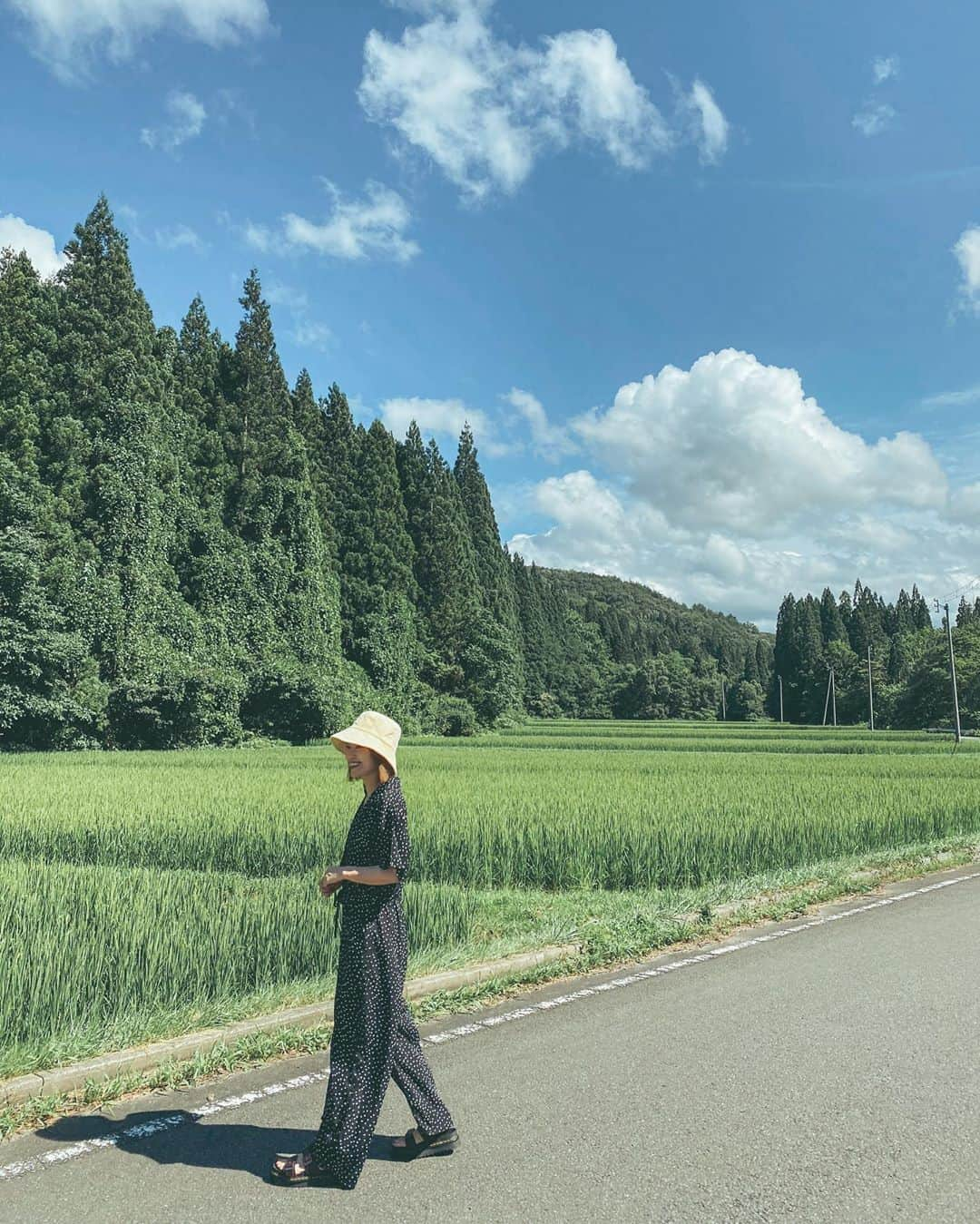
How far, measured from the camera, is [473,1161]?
3602 millimetres

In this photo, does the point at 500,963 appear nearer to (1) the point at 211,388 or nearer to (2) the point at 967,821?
(2) the point at 967,821

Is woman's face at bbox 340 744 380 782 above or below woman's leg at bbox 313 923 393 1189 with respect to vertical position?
above

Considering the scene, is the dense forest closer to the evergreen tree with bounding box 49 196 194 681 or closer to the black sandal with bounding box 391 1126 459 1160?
the evergreen tree with bounding box 49 196 194 681

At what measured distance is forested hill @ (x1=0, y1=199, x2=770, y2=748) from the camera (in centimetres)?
3466

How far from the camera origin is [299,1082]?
4.52 m

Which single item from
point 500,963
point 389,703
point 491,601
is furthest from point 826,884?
point 491,601

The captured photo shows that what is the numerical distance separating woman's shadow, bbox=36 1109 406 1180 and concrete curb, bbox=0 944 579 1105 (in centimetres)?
27

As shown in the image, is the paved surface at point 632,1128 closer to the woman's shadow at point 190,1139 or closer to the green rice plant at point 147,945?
the woman's shadow at point 190,1139

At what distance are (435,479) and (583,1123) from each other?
6167 cm

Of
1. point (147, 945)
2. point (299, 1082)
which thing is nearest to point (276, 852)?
point (147, 945)

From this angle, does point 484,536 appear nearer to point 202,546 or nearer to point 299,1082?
point 202,546

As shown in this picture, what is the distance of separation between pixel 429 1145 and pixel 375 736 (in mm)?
1605

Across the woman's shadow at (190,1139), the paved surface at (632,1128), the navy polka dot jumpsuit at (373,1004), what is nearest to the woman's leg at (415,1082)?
the navy polka dot jumpsuit at (373,1004)

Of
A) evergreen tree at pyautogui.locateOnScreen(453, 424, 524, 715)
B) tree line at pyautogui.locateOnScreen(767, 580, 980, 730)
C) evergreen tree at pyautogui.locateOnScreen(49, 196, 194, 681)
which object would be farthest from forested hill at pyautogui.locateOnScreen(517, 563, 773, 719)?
evergreen tree at pyautogui.locateOnScreen(49, 196, 194, 681)
